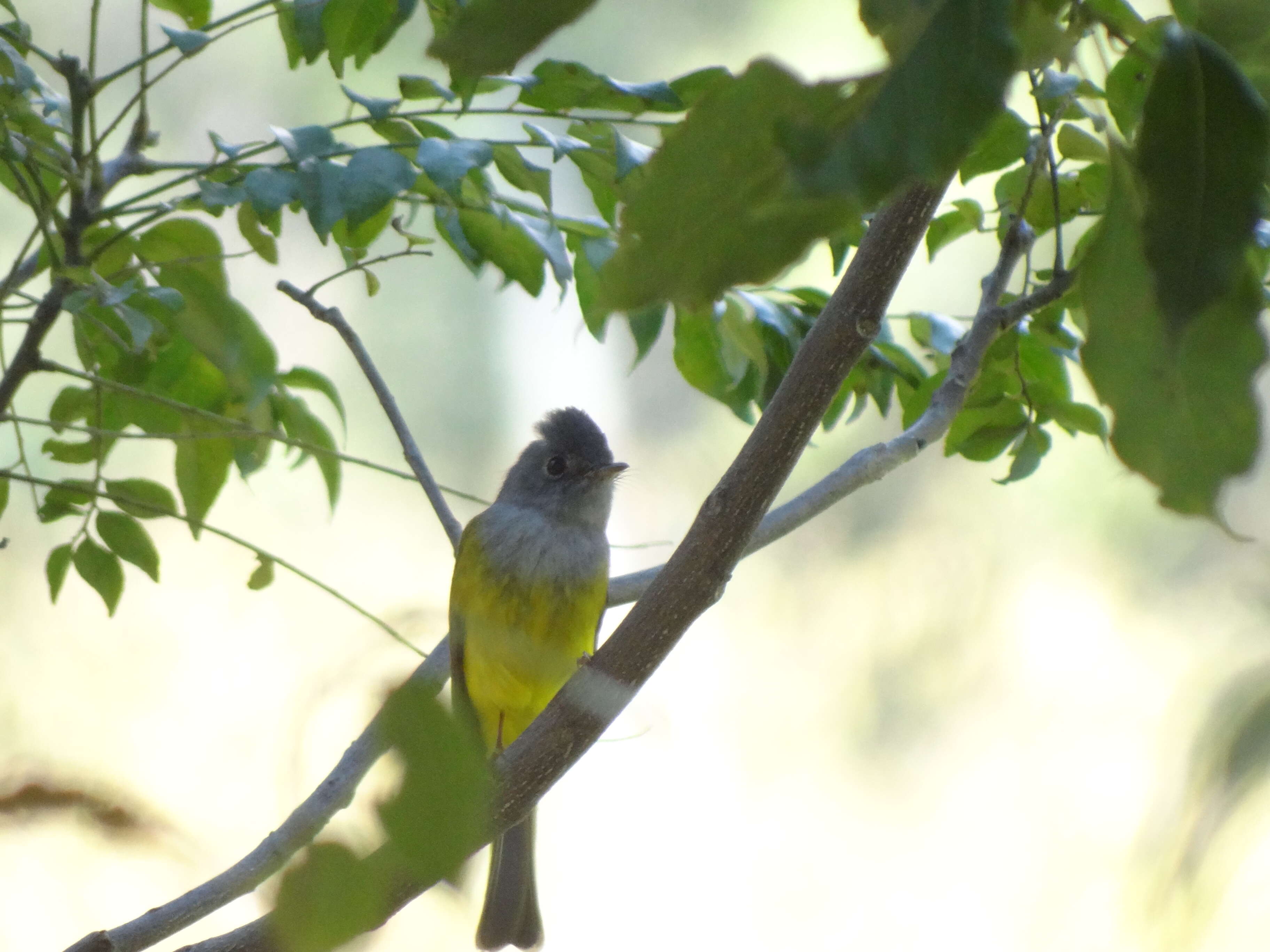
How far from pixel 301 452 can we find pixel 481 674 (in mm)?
782

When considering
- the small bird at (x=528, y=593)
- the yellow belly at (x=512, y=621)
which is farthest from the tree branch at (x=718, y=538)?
the yellow belly at (x=512, y=621)

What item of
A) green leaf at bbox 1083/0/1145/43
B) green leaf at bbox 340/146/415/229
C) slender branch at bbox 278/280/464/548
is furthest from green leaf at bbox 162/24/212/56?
green leaf at bbox 1083/0/1145/43

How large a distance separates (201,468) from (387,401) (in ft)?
0.79

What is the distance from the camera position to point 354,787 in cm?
129

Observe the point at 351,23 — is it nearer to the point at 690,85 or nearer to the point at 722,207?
the point at 690,85

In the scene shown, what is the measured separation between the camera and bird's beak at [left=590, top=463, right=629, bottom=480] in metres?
2.40

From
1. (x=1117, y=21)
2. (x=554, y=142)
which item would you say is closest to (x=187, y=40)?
(x=554, y=142)

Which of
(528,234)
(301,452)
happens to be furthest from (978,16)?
(301,452)

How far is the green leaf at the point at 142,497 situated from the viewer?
1.31 meters

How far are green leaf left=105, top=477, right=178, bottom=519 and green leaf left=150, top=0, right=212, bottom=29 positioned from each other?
44cm

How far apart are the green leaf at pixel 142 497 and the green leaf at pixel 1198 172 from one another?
1188 millimetres

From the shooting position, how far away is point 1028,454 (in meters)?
1.34

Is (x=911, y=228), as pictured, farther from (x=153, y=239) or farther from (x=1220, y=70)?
(x=153, y=239)

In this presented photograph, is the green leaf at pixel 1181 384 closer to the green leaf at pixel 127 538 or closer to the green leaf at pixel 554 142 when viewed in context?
the green leaf at pixel 554 142
